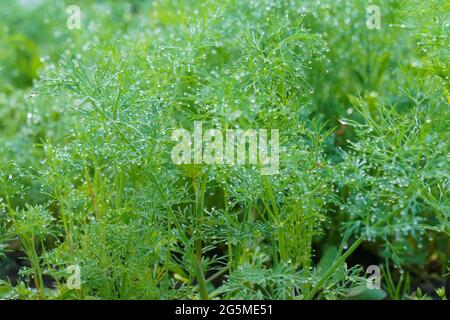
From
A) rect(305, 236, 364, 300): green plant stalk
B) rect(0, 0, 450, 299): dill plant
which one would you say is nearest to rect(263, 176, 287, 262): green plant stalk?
rect(0, 0, 450, 299): dill plant

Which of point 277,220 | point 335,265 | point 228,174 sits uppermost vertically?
point 228,174

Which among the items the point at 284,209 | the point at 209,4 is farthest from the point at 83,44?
the point at 284,209

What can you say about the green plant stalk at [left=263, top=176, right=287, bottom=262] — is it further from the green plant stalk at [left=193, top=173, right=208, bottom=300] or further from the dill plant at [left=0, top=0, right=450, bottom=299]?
the green plant stalk at [left=193, top=173, right=208, bottom=300]

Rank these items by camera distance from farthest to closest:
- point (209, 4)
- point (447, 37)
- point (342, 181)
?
point (209, 4), point (447, 37), point (342, 181)

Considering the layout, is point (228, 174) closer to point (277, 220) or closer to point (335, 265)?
point (277, 220)

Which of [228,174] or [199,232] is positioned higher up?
[228,174]

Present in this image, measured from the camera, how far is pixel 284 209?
1.78 metres

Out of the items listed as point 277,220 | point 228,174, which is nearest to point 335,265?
point 277,220

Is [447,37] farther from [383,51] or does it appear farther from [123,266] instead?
[123,266]

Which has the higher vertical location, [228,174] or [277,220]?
[228,174]

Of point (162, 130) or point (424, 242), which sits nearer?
point (162, 130)

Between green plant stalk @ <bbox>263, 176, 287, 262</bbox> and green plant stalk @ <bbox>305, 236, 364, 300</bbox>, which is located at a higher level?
green plant stalk @ <bbox>263, 176, 287, 262</bbox>

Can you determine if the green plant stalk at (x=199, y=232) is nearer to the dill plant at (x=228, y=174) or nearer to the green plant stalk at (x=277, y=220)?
the dill plant at (x=228, y=174)

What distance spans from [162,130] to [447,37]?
2.69ft
